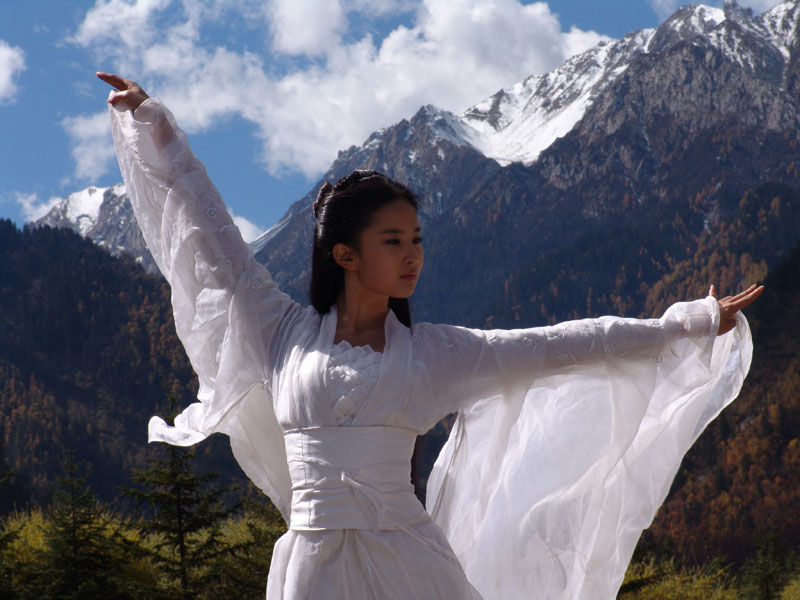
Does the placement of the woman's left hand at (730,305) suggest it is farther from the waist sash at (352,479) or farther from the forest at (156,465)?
the forest at (156,465)

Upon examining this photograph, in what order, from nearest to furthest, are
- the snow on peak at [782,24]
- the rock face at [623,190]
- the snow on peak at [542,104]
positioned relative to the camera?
the rock face at [623,190] → the snow on peak at [782,24] → the snow on peak at [542,104]

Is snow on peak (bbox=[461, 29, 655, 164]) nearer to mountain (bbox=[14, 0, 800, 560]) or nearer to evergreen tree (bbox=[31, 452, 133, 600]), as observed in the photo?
mountain (bbox=[14, 0, 800, 560])

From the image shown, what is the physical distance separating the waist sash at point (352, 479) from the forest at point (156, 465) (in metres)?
6.43

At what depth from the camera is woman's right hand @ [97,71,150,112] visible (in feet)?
7.96

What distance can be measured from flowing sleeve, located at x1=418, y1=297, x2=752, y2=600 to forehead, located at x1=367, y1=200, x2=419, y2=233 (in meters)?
0.45

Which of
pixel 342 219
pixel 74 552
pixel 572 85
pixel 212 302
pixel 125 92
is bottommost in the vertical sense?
pixel 74 552

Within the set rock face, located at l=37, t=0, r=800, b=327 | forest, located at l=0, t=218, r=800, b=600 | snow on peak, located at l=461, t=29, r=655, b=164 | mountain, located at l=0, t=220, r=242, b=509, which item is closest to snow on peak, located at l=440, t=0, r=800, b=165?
snow on peak, located at l=461, t=29, r=655, b=164

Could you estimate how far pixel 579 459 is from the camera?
2.45 meters

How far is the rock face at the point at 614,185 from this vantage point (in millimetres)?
105625

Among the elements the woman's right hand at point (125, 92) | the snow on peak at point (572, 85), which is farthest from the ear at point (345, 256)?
the snow on peak at point (572, 85)

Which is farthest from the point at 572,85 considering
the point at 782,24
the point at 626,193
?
the point at 626,193

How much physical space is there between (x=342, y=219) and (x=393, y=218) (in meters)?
0.13

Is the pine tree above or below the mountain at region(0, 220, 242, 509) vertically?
below

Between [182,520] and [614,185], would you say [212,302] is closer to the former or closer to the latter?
[182,520]
